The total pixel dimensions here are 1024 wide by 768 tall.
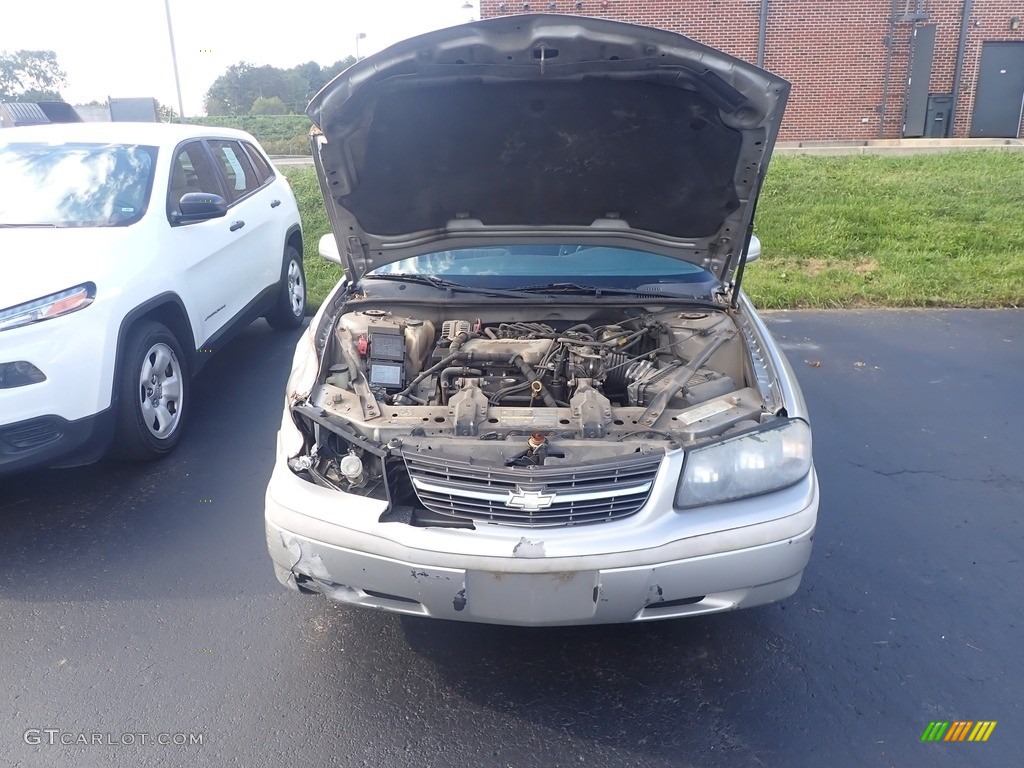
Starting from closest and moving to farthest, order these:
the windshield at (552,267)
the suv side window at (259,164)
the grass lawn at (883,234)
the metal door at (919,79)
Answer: the windshield at (552,267), the suv side window at (259,164), the grass lawn at (883,234), the metal door at (919,79)

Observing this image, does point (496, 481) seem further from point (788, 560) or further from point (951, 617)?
point (951, 617)

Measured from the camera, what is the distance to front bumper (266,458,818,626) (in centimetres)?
226

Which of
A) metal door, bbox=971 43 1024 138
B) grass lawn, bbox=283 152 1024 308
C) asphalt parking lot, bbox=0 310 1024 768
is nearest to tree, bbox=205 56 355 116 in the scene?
metal door, bbox=971 43 1024 138

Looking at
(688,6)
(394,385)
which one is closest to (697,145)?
(394,385)

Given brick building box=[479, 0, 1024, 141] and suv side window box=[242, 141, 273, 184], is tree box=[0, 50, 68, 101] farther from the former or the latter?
suv side window box=[242, 141, 273, 184]

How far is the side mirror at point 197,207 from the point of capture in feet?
14.9

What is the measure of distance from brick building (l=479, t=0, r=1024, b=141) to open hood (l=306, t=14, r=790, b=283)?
17.6 metres

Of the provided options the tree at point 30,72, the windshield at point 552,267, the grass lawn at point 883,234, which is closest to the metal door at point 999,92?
the grass lawn at point 883,234

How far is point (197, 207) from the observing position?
4590 millimetres

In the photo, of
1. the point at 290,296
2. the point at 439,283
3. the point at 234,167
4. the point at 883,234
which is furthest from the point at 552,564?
the point at 883,234

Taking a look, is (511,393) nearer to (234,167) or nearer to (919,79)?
(234,167)

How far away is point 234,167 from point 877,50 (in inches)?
751

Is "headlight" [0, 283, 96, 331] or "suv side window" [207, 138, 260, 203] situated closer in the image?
"headlight" [0, 283, 96, 331]

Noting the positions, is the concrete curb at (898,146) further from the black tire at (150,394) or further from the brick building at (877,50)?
the black tire at (150,394)
